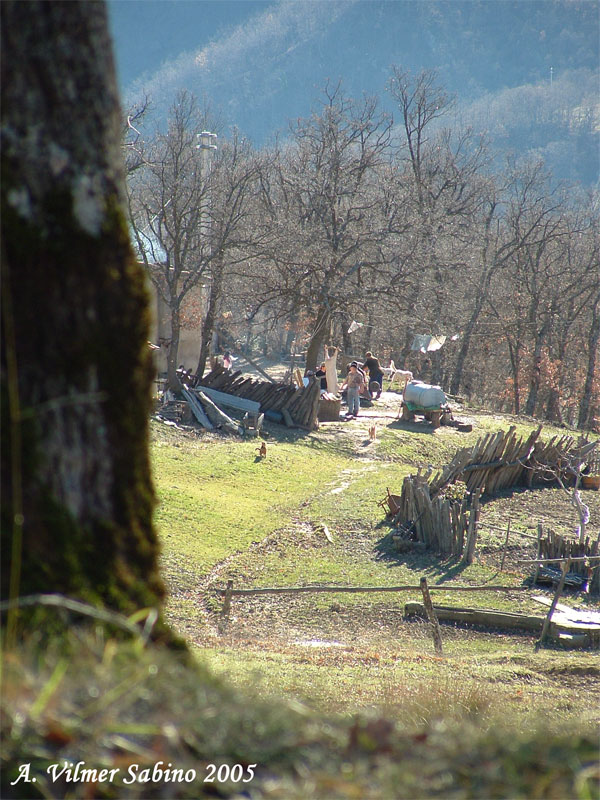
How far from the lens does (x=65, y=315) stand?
6.24 ft

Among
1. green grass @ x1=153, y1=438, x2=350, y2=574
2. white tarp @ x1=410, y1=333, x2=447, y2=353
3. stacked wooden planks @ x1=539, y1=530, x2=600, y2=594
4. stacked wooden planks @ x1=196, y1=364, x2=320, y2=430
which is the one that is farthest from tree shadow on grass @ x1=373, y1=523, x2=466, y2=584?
white tarp @ x1=410, y1=333, x2=447, y2=353

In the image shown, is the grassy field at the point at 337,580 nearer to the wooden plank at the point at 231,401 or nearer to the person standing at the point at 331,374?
the wooden plank at the point at 231,401

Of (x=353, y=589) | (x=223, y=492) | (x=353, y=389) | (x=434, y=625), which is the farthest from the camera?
(x=353, y=389)

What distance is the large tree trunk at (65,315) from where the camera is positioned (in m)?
1.86

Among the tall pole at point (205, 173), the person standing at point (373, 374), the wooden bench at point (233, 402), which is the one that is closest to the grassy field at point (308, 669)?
the wooden bench at point (233, 402)

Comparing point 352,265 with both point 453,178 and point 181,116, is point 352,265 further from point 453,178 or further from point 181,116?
point 453,178

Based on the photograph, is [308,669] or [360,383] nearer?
[308,669]

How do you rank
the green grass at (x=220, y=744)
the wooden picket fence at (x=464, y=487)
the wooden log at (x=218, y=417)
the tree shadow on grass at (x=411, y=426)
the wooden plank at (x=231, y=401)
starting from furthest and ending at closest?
the tree shadow on grass at (x=411, y=426) → the wooden plank at (x=231, y=401) → the wooden log at (x=218, y=417) → the wooden picket fence at (x=464, y=487) → the green grass at (x=220, y=744)

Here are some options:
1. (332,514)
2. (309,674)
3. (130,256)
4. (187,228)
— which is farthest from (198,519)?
(187,228)

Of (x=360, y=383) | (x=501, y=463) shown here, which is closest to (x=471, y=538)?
(x=501, y=463)

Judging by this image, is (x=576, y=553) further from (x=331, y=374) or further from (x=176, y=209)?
(x=176, y=209)

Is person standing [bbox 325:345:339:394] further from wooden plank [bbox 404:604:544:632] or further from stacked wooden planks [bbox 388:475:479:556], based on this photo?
wooden plank [bbox 404:604:544:632]

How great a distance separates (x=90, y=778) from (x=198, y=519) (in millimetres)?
11971

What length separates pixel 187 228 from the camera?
2511 centimetres
